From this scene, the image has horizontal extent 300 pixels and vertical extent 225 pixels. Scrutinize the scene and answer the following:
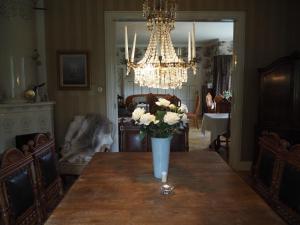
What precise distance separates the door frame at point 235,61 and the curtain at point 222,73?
14.8ft

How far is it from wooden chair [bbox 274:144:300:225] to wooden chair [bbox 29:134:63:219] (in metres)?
1.42

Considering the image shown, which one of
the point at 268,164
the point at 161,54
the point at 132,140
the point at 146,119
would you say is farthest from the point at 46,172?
the point at 132,140

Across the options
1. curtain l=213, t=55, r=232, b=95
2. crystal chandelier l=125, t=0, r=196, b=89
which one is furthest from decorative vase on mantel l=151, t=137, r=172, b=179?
curtain l=213, t=55, r=232, b=95

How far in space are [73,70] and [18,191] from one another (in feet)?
9.07

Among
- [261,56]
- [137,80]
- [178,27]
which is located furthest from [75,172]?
[178,27]

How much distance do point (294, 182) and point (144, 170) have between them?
990 mm

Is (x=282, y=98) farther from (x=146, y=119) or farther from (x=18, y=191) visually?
(x=18, y=191)

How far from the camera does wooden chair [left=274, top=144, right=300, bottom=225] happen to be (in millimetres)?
1455

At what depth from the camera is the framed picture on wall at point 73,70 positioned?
3.93 m

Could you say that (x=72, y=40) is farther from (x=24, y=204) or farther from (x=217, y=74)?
(x=217, y=74)

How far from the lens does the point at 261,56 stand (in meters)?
4.01

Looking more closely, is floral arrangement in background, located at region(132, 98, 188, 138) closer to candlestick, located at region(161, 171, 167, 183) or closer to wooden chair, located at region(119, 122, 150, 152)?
candlestick, located at region(161, 171, 167, 183)

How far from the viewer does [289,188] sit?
60.3 inches

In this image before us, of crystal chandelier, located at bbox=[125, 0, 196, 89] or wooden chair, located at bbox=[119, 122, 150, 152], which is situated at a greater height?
crystal chandelier, located at bbox=[125, 0, 196, 89]
